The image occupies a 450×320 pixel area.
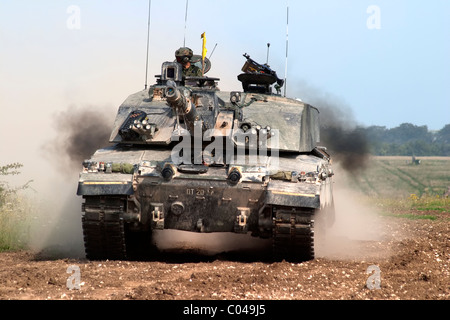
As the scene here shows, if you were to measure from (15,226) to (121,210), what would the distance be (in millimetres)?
4121

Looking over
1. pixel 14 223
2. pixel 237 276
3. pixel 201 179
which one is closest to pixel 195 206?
pixel 201 179

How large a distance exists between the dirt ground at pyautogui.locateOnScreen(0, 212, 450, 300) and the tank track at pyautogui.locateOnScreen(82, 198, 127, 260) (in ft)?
0.90

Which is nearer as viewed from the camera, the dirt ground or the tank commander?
the dirt ground

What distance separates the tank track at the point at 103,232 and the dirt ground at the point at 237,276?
28cm

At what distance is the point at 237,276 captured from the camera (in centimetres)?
1029

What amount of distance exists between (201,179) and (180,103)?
1286 millimetres

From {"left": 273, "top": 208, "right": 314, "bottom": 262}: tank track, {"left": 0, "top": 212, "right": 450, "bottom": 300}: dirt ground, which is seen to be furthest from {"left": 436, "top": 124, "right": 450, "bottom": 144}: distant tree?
{"left": 273, "top": 208, "right": 314, "bottom": 262}: tank track

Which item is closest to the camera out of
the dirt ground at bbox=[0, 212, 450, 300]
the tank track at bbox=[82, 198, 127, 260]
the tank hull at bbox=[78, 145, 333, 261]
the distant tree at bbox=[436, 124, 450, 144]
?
the dirt ground at bbox=[0, 212, 450, 300]

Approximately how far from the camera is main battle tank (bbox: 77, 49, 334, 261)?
38.6 feet

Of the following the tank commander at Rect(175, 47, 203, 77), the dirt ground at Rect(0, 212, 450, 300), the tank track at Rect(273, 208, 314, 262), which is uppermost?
the tank commander at Rect(175, 47, 203, 77)

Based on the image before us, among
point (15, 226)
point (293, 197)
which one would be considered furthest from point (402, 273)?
point (15, 226)

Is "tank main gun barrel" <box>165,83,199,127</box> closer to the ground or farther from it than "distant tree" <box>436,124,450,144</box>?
farther from it

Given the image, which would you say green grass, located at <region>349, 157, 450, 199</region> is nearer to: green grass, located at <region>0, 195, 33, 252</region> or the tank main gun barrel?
green grass, located at <region>0, 195, 33, 252</region>

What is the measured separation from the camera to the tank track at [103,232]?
11.9m
